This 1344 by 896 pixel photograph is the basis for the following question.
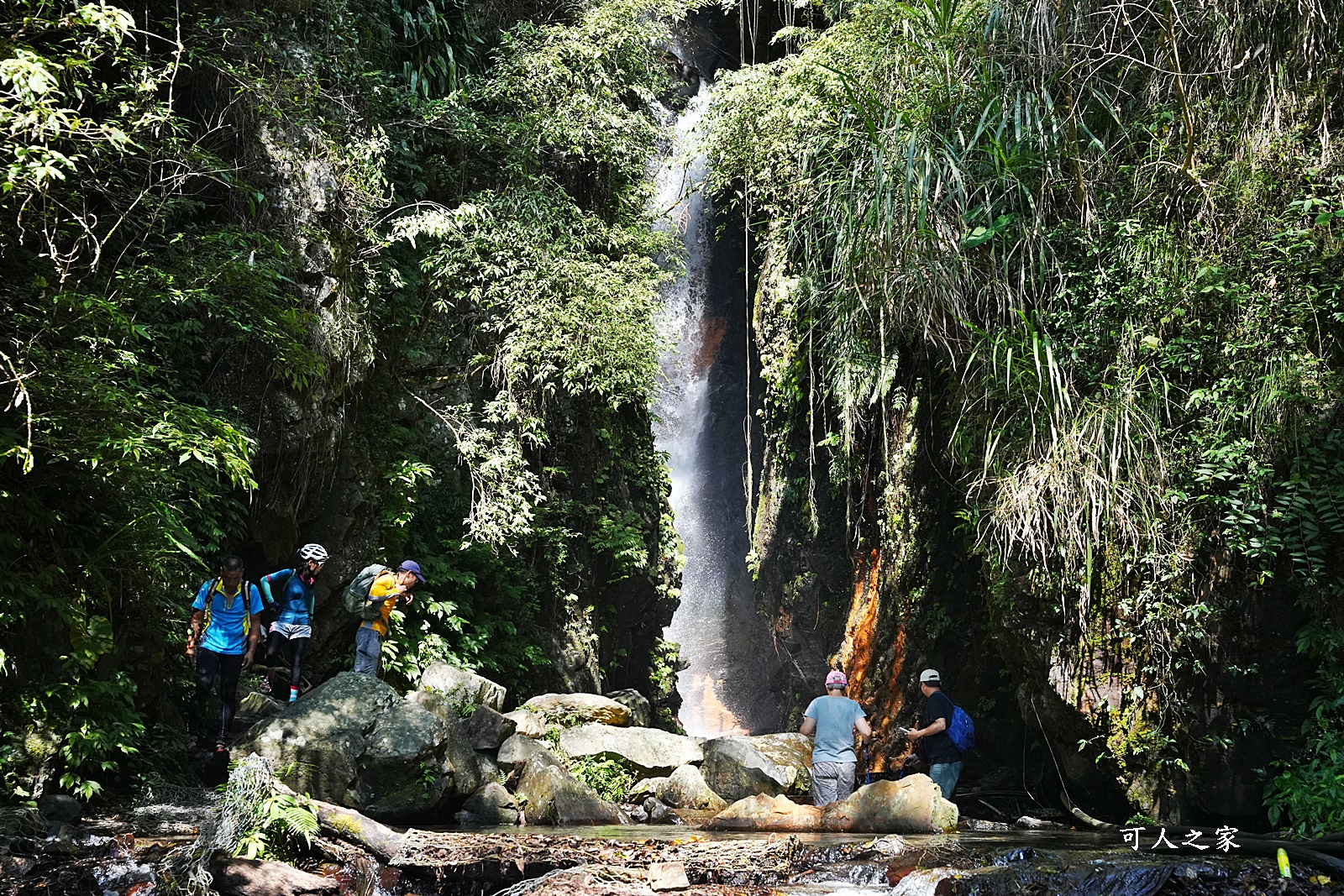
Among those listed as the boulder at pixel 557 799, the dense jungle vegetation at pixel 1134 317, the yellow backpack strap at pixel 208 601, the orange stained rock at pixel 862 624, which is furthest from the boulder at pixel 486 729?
the orange stained rock at pixel 862 624

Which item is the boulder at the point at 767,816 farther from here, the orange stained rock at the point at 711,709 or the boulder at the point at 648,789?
the orange stained rock at the point at 711,709

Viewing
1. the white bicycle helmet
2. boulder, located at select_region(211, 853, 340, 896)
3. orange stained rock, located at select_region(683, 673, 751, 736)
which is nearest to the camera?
boulder, located at select_region(211, 853, 340, 896)

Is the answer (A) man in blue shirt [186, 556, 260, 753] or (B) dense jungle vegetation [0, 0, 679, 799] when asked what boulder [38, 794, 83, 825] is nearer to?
(B) dense jungle vegetation [0, 0, 679, 799]

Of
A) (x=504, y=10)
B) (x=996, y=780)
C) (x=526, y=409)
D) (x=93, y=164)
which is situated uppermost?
(x=504, y=10)

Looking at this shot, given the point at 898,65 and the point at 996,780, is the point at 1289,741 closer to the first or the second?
the point at 996,780

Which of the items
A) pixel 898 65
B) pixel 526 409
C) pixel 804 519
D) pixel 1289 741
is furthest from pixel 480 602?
pixel 1289 741

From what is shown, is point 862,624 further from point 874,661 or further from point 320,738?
point 320,738

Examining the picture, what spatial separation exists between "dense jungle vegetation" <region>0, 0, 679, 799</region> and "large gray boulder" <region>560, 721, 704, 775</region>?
1.87m

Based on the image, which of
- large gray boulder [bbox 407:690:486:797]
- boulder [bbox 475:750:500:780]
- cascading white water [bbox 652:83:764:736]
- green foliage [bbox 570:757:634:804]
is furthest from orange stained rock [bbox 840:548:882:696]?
cascading white water [bbox 652:83:764:736]

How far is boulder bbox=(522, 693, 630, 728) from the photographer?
10164 mm

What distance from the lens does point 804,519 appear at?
14445 millimetres

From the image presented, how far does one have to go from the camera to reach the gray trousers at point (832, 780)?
7219 millimetres

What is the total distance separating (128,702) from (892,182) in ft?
22.5

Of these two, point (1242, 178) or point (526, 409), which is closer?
point (1242, 178)
